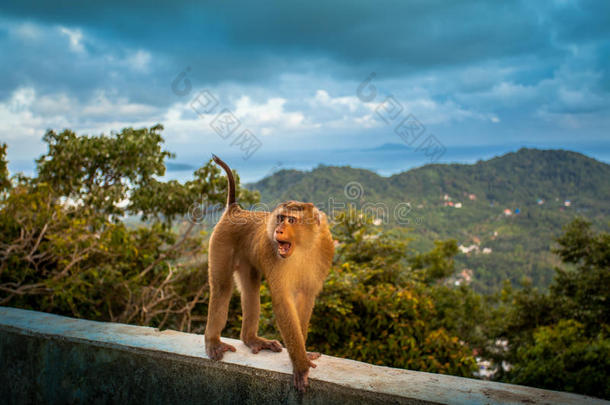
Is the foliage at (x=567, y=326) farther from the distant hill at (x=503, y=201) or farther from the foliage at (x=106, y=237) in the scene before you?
the distant hill at (x=503, y=201)

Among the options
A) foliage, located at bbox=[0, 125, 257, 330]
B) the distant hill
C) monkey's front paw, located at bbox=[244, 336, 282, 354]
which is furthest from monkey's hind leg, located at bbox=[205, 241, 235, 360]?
the distant hill

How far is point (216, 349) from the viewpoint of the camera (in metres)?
2.68

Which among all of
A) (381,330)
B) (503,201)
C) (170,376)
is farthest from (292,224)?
(503,201)

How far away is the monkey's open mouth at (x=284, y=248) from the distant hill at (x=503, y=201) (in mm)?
15875

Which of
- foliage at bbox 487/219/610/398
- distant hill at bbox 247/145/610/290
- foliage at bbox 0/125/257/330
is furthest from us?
distant hill at bbox 247/145/610/290

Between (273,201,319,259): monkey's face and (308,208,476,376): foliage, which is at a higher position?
(273,201,319,259): monkey's face

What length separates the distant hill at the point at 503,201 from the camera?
27.8 metres

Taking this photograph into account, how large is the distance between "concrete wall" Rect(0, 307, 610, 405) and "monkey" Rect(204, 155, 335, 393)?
12cm

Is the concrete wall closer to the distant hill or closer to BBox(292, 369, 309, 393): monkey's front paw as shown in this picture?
BBox(292, 369, 309, 393): monkey's front paw

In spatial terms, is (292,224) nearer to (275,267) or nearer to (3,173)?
(275,267)

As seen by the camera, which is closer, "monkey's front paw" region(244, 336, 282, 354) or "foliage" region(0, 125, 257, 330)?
"monkey's front paw" region(244, 336, 282, 354)

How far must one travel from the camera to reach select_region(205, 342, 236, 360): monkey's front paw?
2635 millimetres

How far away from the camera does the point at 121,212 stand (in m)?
7.46

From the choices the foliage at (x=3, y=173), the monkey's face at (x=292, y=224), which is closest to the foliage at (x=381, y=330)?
the monkey's face at (x=292, y=224)
